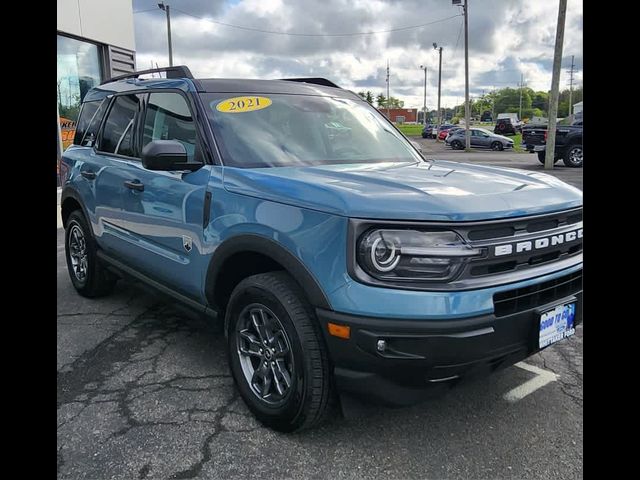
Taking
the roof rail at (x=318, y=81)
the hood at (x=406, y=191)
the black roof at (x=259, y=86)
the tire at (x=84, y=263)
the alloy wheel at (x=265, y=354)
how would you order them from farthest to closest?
the tire at (x=84, y=263), the roof rail at (x=318, y=81), the black roof at (x=259, y=86), the alloy wheel at (x=265, y=354), the hood at (x=406, y=191)

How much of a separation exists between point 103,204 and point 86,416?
187cm

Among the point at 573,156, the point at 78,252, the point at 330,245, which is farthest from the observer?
the point at 573,156

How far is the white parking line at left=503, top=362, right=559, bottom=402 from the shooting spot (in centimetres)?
316

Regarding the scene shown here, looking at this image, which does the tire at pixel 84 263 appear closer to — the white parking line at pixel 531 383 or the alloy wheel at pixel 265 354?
the alloy wheel at pixel 265 354

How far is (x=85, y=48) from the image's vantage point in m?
13.2

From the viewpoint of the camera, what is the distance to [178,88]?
3580mm

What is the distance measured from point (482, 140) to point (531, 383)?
3506 cm

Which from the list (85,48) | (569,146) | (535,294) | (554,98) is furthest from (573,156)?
(535,294)

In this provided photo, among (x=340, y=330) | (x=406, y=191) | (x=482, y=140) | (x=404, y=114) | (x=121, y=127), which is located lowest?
(x=340, y=330)

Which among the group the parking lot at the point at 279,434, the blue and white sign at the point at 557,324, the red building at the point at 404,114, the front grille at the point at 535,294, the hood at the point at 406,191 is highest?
the red building at the point at 404,114

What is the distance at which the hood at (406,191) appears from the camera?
91.5 inches

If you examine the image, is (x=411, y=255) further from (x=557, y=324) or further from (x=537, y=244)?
(x=557, y=324)

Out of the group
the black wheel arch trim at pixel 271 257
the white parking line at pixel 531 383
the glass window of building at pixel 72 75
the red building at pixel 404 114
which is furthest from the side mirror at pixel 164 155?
the red building at pixel 404 114
